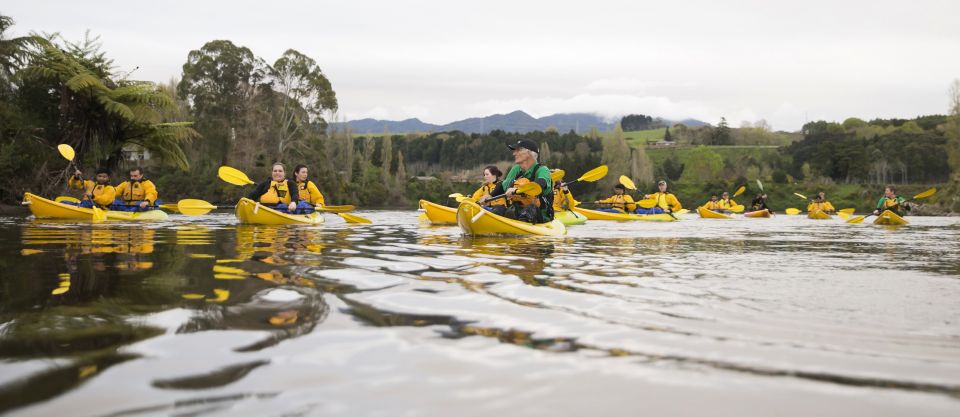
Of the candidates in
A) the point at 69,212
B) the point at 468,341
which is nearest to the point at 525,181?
the point at 468,341

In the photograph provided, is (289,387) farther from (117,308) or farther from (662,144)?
(662,144)

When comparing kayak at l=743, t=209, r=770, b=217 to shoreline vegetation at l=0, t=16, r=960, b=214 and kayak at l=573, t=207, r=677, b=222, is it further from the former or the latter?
shoreline vegetation at l=0, t=16, r=960, b=214

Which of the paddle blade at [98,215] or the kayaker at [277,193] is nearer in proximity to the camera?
the kayaker at [277,193]

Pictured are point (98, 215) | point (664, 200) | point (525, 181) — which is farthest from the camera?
point (664, 200)

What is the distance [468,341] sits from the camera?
119 inches

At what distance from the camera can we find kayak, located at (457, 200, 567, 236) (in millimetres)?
10429

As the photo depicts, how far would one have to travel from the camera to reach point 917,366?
2.65 metres

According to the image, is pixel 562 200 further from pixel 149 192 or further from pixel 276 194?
pixel 149 192

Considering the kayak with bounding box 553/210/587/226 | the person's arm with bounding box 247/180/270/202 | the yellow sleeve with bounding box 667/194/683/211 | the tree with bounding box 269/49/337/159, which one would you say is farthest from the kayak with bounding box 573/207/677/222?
the tree with bounding box 269/49/337/159

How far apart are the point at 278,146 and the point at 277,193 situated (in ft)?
118

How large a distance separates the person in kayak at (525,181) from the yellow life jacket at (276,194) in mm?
5307

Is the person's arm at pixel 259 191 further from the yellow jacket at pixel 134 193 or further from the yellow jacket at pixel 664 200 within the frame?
the yellow jacket at pixel 664 200

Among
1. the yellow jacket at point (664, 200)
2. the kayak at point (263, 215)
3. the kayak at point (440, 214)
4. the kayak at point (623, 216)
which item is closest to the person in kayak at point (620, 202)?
the kayak at point (623, 216)

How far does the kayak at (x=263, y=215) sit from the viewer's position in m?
14.0
